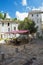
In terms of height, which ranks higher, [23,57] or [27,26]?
[27,26]

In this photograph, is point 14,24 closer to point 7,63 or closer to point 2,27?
point 2,27

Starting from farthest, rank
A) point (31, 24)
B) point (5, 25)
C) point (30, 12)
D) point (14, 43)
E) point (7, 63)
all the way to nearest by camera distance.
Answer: point (30, 12) < point (5, 25) < point (31, 24) < point (14, 43) < point (7, 63)

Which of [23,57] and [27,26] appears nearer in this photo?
[23,57]

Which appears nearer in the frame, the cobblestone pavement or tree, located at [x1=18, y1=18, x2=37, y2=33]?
the cobblestone pavement

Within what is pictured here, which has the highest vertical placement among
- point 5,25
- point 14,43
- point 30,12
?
point 30,12

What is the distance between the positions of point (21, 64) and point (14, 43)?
2130 centimetres

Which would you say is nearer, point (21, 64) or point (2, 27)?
point (21, 64)

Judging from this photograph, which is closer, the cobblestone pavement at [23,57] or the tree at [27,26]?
the cobblestone pavement at [23,57]

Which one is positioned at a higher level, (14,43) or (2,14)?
(2,14)

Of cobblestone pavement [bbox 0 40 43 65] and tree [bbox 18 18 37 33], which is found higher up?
tree [bbox 18 18 37 33]

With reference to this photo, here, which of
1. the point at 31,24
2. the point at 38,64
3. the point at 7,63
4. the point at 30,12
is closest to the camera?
the point at 38,64

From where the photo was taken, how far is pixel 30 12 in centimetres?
6606

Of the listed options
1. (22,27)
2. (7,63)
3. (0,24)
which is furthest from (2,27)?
(7,63)

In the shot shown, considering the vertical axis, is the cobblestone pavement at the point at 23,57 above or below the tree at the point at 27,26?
below
